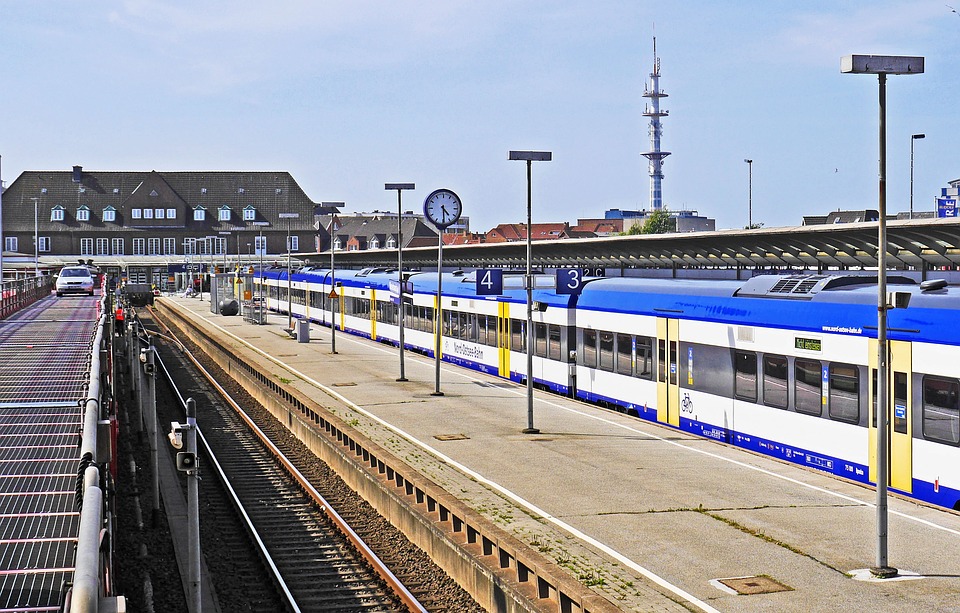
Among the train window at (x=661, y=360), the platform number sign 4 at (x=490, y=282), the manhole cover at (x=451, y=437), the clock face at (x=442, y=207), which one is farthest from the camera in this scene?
the clock face at (x=442, y=207)

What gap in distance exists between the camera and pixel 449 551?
16422 millimetres

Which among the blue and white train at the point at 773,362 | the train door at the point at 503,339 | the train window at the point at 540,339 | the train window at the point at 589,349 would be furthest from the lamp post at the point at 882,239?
the train door at the point at 503,339

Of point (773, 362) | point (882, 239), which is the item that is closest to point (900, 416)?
point (773, 362)

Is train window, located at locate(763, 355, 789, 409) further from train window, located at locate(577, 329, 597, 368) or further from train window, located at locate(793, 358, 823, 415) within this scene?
train window, located at locate(577, 329, 597, 368)

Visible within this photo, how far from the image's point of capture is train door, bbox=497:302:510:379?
34.4 m

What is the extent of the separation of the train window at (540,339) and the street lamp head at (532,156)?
297 inches

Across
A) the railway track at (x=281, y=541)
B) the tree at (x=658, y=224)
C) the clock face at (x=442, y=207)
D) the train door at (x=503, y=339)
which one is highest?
the tree at (x=658, y=224)

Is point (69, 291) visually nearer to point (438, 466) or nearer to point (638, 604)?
point (438, 466)

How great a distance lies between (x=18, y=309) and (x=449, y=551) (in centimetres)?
3207

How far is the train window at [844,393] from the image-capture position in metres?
17.9

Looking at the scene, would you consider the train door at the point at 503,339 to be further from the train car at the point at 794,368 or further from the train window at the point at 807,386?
the train window at the point at 807,386

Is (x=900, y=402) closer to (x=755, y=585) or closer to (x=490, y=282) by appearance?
(x=755, y=585)

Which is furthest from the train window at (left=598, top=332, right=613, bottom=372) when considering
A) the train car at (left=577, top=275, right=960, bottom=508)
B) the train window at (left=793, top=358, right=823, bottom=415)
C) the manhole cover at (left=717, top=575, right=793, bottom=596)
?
the manhole cover at (left=717, top=575, right=793, bottom=596)

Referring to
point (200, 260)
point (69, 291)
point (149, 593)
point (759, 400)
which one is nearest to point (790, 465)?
point (759, 400)
